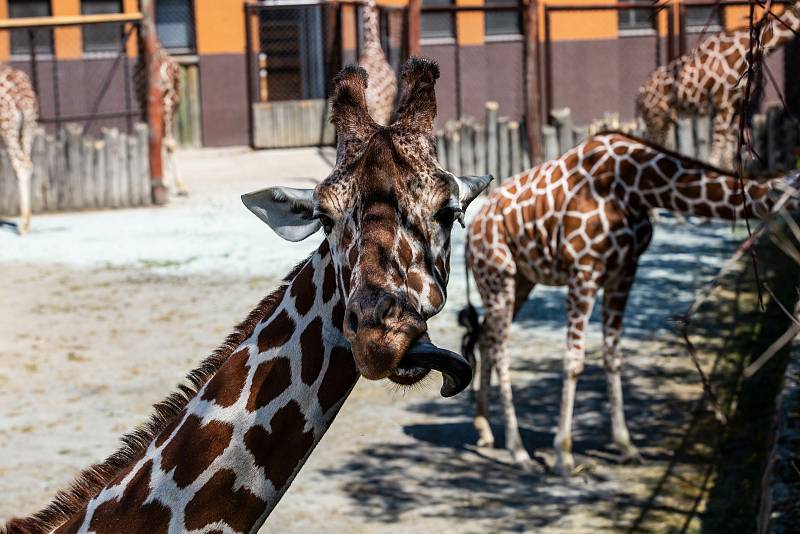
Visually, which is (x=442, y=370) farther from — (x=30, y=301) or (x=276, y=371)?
(x=30, y=301)

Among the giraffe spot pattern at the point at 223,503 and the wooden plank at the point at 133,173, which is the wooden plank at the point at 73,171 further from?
the giraffe spot pattern at the point at 223,503

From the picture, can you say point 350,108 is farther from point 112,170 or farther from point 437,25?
point 437,25

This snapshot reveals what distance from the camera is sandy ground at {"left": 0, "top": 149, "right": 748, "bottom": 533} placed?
679cm

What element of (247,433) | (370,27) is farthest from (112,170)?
(247,433)

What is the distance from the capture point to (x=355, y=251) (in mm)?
2820

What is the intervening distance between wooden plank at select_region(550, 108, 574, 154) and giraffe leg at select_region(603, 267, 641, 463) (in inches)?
374

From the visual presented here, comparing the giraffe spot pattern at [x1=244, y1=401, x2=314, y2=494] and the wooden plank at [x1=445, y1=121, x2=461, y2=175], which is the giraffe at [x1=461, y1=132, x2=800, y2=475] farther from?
the wooden plank at [x1=445, y1=121, x2=461, y2=175]

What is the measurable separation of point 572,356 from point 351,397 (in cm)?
191

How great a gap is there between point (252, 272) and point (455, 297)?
2.31 metres

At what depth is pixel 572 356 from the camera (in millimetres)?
7477

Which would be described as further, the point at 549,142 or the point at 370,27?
the point at 370,27

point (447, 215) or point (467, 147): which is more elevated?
point (447, 215)

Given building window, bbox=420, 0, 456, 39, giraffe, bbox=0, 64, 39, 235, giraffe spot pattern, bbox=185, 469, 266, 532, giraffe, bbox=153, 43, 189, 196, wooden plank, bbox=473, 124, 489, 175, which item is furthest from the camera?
building window, bbox=420, 0, 456, 39

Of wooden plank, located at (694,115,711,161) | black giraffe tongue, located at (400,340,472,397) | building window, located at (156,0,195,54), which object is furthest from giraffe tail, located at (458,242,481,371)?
building window, located at (156,0,195,54)
